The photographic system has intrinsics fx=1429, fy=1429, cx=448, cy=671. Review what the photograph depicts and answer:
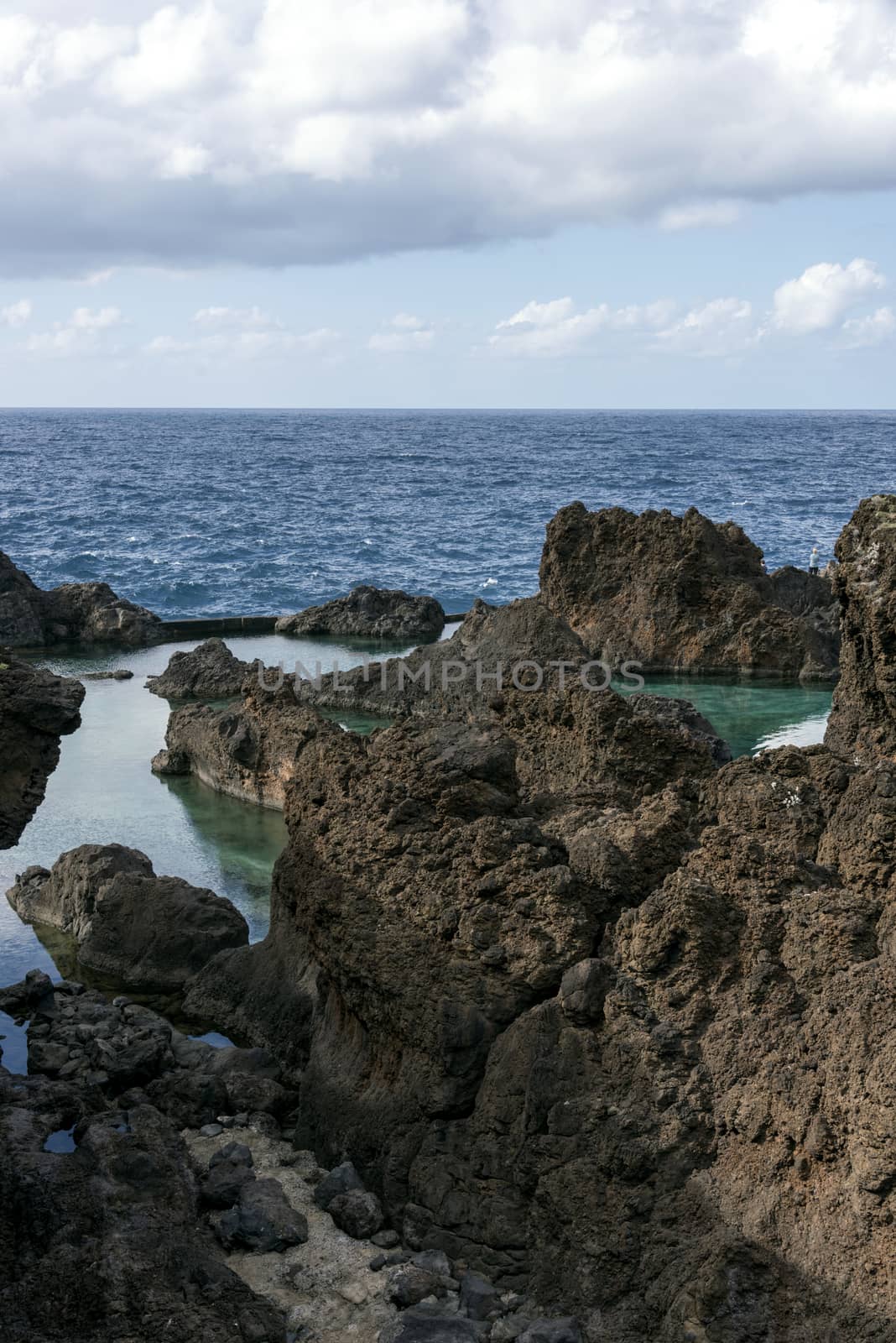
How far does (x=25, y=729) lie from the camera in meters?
10.6

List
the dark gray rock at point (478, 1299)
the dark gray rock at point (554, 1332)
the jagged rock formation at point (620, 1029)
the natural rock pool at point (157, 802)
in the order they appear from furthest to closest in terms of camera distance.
Result: the natural rock pool at point (157, 802) < the dark gray rock at point (478, 1299) < the dark gray rock at point (554, 1332) < the jagged rock formation at point (620, 1029)

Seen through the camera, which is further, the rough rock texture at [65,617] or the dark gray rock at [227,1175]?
the rough rock texture at [65,617]

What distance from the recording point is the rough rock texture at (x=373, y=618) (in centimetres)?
3200

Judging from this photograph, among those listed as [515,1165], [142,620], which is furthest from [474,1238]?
[142,620]

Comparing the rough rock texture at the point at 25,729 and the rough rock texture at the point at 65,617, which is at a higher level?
the rough rock texture at the point at 25,729

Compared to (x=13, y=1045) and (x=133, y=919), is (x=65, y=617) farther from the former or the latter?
(x=13, y=1045)

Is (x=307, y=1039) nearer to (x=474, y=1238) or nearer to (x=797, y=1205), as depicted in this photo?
(x=474, y=1238)

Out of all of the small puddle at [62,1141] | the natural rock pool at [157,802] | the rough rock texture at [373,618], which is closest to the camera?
the small puddle at [62,1141]

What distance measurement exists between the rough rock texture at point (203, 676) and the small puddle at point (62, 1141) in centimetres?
1581

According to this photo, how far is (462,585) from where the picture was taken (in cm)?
5038

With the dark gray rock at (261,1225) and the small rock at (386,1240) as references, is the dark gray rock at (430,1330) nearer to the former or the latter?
the small rock at (386,1240)

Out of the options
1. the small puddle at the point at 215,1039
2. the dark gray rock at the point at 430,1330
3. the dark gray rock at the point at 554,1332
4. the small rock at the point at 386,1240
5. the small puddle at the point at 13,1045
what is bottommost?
the small puddle at the point at 215,1039

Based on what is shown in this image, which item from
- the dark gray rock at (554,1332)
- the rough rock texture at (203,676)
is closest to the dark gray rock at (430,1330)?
the dark gray rock at (554,1332)

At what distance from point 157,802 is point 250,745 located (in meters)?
1.44
